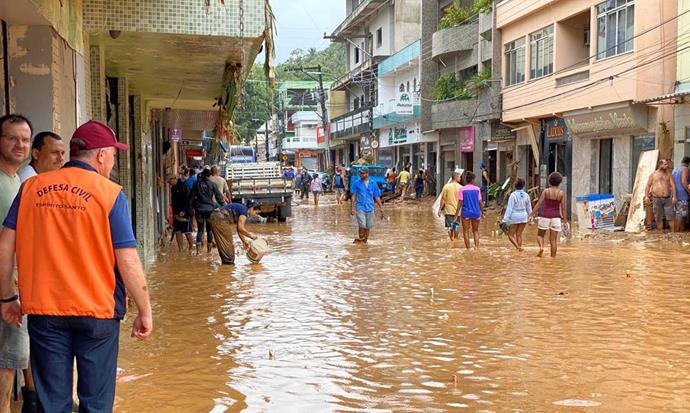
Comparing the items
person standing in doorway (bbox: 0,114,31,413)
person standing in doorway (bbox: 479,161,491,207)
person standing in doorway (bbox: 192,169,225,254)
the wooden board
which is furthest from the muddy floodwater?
person standing in doorway (bbox: 479,161,491,207)

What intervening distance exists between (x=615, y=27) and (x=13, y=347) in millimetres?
20903

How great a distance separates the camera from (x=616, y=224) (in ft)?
64.1

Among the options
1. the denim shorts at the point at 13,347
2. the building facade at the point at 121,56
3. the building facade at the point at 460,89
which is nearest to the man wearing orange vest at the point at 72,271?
the denim shorts at the point at 13,347

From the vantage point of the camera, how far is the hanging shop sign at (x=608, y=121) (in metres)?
20.8

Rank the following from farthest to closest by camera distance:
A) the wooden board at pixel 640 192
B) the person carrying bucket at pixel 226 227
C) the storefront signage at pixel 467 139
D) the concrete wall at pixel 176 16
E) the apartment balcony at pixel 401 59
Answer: the apartment balcony at pixel 401 59
the storefront signage at pixel 467 139
the wooden board at pixel 640 192
the person carrying bucket at pixel 226 227
the concrete wall at pixel 176 16

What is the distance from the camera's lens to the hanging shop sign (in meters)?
20.8

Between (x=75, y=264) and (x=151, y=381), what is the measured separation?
2621 mm

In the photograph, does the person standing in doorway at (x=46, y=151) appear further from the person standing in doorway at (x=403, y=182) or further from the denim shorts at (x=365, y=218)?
the person standing in doorway at (x=403, y=182)

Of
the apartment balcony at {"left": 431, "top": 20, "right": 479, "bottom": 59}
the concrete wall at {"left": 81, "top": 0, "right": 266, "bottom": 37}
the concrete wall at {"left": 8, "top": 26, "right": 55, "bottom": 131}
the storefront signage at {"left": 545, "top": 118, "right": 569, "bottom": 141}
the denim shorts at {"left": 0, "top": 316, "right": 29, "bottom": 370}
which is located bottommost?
the denim shorts at {"left": 0, "top": 316, "right": 29, "bottom": 370}

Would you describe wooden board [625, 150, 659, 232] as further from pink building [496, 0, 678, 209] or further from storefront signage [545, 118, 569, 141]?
storefront signage [545, 118, 569, 141]

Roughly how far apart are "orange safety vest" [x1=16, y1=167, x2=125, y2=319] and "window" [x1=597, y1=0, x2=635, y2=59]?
1989 cm

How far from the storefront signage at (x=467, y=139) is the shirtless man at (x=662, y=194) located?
1754 cm

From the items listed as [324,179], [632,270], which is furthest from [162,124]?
[324,179]

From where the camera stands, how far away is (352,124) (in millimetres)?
55250
